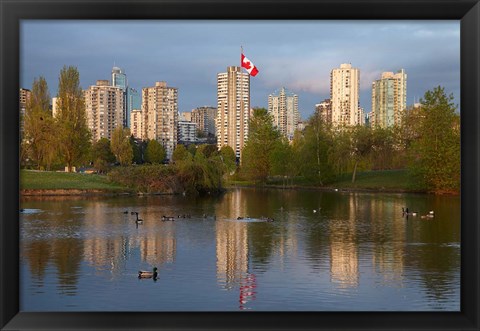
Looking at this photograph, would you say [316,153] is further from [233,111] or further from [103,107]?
[103,107]

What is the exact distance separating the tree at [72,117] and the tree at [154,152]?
21.4 feet

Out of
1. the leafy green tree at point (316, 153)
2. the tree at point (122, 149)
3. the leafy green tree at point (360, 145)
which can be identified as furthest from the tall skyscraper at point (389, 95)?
the tree at point (122, 149)

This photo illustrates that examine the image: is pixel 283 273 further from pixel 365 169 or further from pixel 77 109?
pixel 365 169

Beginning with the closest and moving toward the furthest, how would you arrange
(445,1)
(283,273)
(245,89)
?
1. (445,1)
2. (283,273)
3. (245,89)

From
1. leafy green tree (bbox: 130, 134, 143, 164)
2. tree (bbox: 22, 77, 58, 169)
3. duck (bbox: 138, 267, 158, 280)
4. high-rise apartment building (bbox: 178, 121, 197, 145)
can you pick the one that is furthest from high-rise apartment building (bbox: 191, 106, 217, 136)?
duck (bbox: 138, 267, 158, 280)

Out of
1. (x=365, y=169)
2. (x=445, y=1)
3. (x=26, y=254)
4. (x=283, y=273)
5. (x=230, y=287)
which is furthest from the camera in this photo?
(x=365, y=169)

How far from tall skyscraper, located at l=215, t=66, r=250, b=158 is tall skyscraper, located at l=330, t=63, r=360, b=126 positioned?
21.2 ft

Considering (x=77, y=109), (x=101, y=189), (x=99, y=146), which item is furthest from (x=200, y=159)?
(x=99, y=146)

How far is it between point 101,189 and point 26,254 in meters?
14.6

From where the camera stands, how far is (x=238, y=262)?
876cm

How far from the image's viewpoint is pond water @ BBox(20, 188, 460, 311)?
6453 mm

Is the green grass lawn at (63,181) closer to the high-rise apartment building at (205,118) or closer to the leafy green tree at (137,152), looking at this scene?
the leafy green tree at (137,152)

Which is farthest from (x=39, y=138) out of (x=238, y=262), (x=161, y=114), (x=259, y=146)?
(x=238, y=262)

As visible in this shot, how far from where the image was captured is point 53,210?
16484 mm
